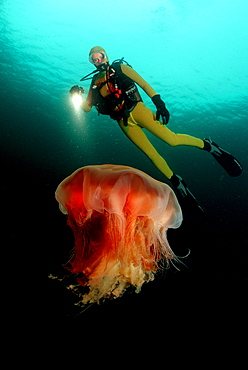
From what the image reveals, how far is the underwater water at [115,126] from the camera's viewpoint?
3.65 metres

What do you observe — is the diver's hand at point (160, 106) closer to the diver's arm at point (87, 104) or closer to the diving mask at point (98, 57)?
the diving mask at point (98, 57)

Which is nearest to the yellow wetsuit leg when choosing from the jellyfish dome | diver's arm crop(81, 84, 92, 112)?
diver's arm crop(81, 84, 92, 112)

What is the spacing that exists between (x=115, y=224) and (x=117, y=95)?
3.35m

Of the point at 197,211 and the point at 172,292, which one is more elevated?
the point at 197,211

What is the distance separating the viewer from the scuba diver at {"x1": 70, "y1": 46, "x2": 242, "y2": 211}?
461 centimetres

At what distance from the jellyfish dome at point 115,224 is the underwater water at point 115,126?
→ 750 millimetres

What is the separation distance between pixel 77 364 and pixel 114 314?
762 millimetres

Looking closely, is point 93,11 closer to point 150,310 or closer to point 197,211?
point 197,211

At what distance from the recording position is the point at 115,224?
232cm

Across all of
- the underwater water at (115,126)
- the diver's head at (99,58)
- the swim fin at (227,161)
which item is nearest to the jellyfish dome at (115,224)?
the underwater water at (115,126)

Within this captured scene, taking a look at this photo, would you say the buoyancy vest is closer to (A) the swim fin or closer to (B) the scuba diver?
(B) the scuba diver

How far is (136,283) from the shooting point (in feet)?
8.48

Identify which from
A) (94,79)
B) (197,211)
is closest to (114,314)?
(197,211)

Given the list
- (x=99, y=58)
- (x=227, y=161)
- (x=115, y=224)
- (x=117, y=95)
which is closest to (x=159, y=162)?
(x=117, y=95)
